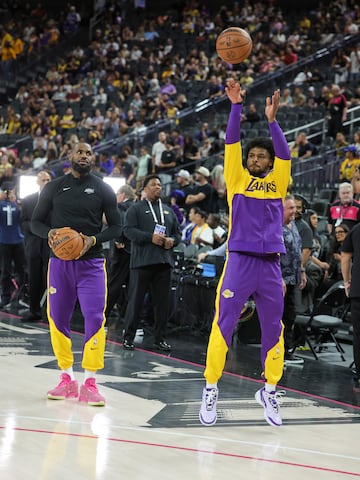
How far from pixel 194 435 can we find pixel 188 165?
11902 mm

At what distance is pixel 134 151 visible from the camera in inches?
763

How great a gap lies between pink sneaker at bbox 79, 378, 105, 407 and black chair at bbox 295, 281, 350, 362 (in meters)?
3.63

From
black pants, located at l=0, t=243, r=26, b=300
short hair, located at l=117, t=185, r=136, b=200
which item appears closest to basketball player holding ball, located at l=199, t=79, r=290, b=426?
short hair, located at l=117, t=185, r=136, b=200

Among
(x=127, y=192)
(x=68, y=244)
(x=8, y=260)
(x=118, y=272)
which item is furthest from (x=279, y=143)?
(x=8, y=260)

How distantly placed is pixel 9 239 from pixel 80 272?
6349 millimetres

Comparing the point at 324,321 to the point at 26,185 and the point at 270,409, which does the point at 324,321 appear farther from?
the point at 26,185

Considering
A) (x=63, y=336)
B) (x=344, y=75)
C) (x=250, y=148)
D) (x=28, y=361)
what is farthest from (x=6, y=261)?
(x=344, y=75)

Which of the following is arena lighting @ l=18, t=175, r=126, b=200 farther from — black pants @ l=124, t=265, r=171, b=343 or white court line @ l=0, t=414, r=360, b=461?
white court line @ l=0, t=414, r=360, b=461

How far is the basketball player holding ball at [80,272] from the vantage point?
683 cm

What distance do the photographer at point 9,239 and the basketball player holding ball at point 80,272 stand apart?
5.98 m

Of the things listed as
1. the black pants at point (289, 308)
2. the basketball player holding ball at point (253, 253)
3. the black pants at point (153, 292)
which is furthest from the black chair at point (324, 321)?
the basketball player holding ball at point (253, 253)

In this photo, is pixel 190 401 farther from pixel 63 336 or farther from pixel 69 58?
pixel 69 58

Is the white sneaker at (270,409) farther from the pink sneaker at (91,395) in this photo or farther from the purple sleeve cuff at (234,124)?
the purple sleeve cuff at (234,124)

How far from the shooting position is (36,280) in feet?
38.3
